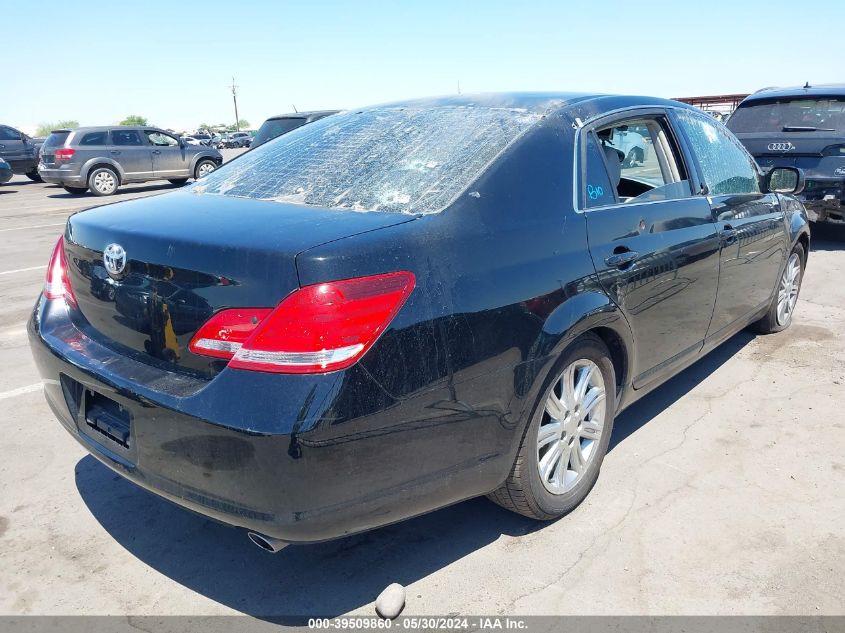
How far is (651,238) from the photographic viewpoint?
3.18 m

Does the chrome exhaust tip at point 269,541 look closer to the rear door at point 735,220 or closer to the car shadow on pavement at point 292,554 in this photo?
the car shadow on pavement at point 292,554

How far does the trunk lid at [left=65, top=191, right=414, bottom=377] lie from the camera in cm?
208

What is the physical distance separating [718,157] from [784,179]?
880 mm

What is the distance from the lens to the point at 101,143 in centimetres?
1720

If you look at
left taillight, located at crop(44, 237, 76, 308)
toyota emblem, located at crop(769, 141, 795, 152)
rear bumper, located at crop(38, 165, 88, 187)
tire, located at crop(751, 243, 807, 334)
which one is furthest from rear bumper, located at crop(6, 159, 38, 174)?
tire, located at crop(751, 243, 807, 334)

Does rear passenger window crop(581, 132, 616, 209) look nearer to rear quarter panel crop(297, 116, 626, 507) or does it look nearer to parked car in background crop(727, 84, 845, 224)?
rear quarter panel crop(297, 116, 626, 507)

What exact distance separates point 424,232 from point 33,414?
9.39ft

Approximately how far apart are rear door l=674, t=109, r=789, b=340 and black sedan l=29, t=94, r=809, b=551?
50 cm

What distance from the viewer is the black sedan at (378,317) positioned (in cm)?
202

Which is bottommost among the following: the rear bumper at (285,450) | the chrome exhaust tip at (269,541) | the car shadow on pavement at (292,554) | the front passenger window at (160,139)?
the car shadow on pavement at (292,554)

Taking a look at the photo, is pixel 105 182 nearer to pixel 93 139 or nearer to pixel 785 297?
pixel 93 139

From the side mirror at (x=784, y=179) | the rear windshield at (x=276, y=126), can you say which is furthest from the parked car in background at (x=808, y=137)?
the rear windshield at (x=276, y=126)

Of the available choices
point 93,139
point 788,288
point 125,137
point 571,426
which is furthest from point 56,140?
point 571,426

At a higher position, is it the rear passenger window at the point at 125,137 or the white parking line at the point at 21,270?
the rear passenger window at the point at 125,137
